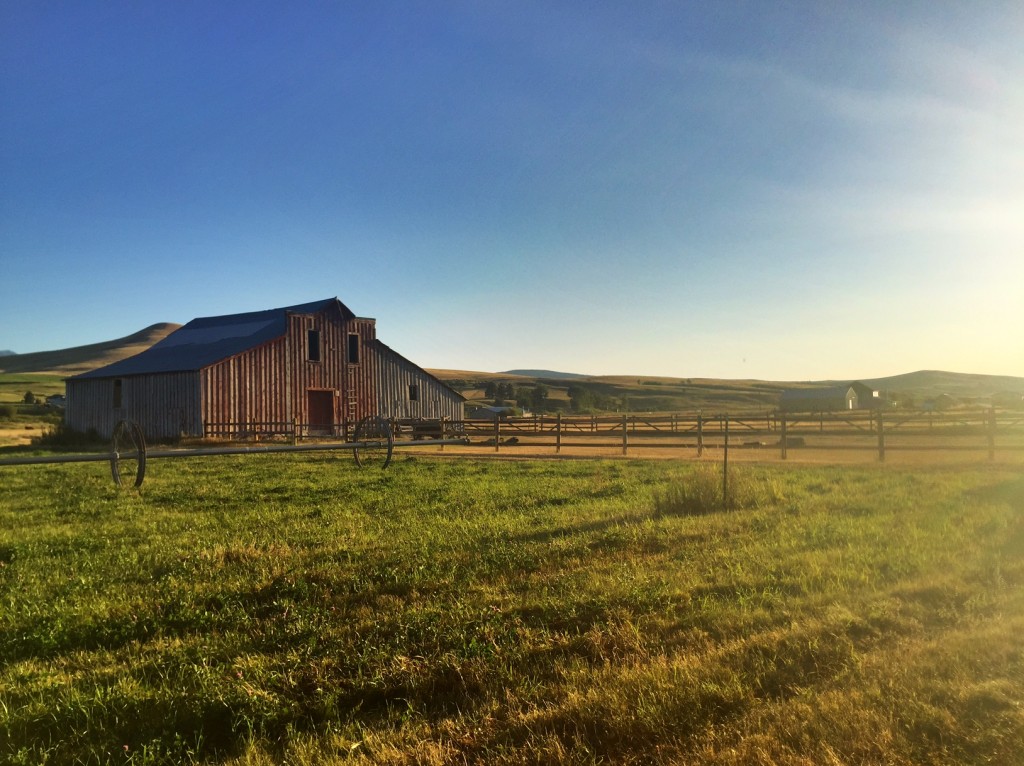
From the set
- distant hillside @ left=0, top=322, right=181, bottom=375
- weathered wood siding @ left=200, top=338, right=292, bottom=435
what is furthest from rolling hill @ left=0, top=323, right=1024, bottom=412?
weathered wood siding @ left=200, top=338, right=292, bottom=435

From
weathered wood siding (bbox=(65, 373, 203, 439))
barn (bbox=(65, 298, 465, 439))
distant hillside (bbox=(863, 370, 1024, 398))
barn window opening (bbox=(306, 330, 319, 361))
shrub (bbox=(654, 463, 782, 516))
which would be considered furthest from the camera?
distant hillside (bbox=(863, 370, 1024, 398))

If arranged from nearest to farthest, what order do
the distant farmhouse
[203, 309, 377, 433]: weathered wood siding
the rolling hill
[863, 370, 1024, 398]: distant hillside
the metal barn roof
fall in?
[203, 309, 377, 433]: weathered wood siding → the metal barn roof → the distant farmhouse → the rolling hill → [863, 370, 1024, 398]: distant hillside

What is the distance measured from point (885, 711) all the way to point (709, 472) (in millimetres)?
7999

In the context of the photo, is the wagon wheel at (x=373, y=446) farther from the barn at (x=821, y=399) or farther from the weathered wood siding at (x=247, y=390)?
the barn at (x=821, y=399)

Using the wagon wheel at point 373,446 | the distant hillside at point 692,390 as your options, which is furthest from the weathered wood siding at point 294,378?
the distant hillside at point 692,390

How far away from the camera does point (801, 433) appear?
129ft

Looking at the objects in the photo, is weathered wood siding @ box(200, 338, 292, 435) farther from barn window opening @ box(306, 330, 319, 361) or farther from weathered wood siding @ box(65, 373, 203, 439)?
barn window opening @ box(306, 330, 319, 361)

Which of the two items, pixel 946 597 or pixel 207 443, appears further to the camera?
pixel 207 443

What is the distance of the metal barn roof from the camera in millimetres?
35938

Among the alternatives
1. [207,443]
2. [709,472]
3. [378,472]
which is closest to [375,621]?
[709,472]

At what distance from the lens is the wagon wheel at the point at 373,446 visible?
12.9 meters

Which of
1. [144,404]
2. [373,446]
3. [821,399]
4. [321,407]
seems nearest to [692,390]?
[821,399]

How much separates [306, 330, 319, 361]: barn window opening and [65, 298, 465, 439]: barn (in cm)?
5

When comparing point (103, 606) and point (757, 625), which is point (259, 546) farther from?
point (757, 625)
